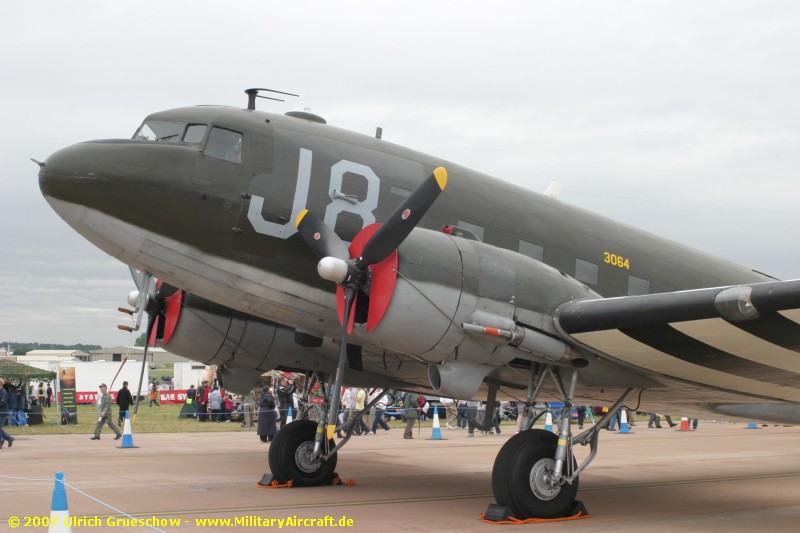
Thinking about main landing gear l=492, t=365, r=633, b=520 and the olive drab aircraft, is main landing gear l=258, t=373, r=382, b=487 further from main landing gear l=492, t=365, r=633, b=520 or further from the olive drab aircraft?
main landing gear l=492, t=365, r=633, b=520

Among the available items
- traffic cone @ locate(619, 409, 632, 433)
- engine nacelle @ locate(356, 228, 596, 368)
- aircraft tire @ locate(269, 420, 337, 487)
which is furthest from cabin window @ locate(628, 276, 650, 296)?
traffic cone @ locate(619, 409, 632, 433)

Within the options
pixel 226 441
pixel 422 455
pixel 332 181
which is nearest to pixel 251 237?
pixel 332 181

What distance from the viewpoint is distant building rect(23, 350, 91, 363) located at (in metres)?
55.9

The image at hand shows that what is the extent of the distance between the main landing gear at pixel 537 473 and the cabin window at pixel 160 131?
17.4 feet

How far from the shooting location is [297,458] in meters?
12.4

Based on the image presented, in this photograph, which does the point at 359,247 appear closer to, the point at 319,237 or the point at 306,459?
the point at 319,237

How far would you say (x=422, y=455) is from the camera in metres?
19.5

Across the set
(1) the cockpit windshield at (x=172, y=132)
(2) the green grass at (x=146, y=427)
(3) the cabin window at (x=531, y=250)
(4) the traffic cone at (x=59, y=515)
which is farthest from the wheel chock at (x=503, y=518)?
(2) the green grass at (x=146, y=427)

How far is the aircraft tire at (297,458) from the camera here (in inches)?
484

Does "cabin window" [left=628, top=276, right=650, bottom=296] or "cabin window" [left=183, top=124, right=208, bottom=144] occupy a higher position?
"cabin window" [left=183, top=124, right=208, bottom=144]

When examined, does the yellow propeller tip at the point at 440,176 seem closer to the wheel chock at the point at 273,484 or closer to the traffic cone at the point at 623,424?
the wheel chock at the point at 273,484

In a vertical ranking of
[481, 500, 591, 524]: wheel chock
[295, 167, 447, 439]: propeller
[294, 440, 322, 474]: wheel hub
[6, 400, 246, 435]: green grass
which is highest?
[295, 167, 447, 439]: propeller

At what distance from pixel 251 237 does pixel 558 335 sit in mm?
3684

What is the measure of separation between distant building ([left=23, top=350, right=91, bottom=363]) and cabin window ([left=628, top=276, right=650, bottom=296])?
43.7 metres
